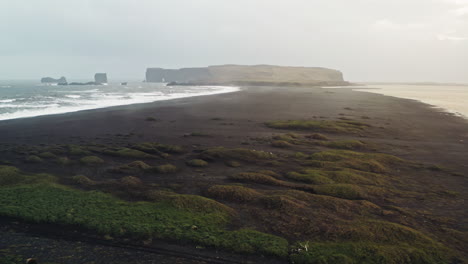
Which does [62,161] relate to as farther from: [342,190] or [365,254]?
[365,254]

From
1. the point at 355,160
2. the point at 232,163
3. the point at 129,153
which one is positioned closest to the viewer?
the point at 232,163

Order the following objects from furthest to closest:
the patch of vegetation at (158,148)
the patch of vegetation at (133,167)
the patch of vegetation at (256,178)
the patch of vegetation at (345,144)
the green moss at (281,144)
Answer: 1. the green moss at (281,144)
2. the patch of vegetation at (345,144)
3. the patch of vegetation at (158,148)
4. the patch of vegetation at (133,167)
5. the patch of vegetation at (256,178)

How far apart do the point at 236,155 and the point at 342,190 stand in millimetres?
7363

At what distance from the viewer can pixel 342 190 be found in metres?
13.4

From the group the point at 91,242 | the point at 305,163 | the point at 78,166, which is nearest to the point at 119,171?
the point at 78,166

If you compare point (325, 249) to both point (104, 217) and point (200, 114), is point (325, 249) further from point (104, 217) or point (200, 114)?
point (200, 114)

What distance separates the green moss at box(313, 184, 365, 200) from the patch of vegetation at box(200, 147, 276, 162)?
5.63 m

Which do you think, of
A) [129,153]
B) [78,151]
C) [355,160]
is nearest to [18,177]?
[78,151]

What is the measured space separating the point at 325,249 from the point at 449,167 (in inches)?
502

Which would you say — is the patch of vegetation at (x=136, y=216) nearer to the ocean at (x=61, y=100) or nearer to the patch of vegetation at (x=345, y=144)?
the patch of vegetation at (x=345, y=144)

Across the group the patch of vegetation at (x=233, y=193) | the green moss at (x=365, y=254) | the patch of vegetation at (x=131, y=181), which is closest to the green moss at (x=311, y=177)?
the patch of vegetation at (x=233, y=193)

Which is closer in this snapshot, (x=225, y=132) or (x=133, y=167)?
(x=133, y=167)

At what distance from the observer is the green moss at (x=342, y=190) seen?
13016mm

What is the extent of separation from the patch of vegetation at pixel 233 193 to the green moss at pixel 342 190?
2.84 m
